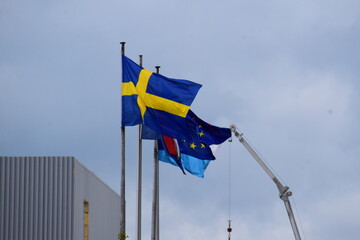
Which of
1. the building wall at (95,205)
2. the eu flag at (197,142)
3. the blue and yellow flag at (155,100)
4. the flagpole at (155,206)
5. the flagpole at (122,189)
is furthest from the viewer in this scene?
the flagpole at (155,206)

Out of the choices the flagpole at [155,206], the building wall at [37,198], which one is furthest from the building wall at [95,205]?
the flagpole at [155,206]

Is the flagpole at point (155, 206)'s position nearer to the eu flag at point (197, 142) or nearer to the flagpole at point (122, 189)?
the eu flag at point (197, 142)

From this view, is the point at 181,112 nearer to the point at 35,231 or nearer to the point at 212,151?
the point at 212,151

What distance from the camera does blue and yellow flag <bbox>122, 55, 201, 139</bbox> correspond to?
168 feet

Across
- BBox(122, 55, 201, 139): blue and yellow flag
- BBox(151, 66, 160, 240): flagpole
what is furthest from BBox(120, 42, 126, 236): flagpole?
BBox(151, 66, 160, 240): flagpole

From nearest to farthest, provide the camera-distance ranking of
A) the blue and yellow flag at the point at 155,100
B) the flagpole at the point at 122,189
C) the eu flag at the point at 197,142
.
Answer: the blue and yellow flag at the point at 155,100 < the flagpole at the point at 122,189 < the eu flag at the point at 197,142

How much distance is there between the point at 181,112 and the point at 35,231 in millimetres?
7706

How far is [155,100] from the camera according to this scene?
5131 cm

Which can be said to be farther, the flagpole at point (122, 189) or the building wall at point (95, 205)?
the building wall at point (95, 205)

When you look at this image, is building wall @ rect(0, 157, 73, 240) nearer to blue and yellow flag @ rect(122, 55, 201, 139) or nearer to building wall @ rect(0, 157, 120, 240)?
building wall @ rect(0, 157, 120, 240)

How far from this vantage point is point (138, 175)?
2063 inches

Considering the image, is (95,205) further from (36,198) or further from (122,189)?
(36,198)

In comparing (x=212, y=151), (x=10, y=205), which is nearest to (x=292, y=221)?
(x=212, y=151)

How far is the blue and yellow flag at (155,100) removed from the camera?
51188mm
